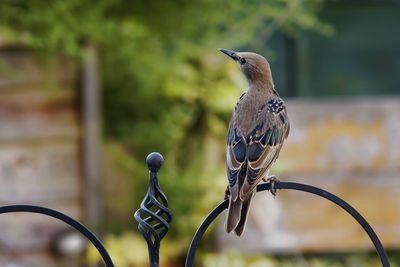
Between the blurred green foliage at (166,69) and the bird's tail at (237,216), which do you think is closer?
the bird's tail at (237,216)

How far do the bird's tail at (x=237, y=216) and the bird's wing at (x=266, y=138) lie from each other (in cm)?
10

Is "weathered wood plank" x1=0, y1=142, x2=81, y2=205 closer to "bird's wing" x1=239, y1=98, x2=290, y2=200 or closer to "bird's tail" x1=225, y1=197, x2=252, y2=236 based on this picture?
"bird's wing" x1=239, y1=98, x2=290, y2=200

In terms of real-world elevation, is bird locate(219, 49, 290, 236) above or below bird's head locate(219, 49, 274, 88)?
below

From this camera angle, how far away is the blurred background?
359 centimetres

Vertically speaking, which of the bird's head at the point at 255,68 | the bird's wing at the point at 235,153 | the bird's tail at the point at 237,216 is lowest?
the bird's tail at the point at 237,216

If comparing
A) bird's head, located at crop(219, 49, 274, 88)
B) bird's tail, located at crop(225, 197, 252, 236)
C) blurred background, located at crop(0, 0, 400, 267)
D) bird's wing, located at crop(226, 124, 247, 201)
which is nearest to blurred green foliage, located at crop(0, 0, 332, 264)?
blurred background, located at crop(0, 0, 400, 267)

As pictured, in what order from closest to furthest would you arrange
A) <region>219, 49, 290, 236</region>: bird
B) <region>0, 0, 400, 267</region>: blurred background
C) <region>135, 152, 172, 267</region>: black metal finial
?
<region>135, 152, 172, 267</region>: black metal finial → <region>219, 49, 290, 236</region>: bird → <region>0, 0, 400, 267</region>: blurred background

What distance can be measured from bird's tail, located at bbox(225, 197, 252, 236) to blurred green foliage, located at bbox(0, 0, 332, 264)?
2067 millimetres

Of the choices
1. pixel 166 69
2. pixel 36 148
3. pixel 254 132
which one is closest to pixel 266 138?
pixel 254 132

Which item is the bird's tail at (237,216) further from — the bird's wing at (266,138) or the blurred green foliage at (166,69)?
the blurred green foliage at (166,69)

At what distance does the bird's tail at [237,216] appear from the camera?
1.33m

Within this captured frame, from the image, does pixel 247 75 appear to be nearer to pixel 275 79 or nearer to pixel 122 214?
pixel 122 214

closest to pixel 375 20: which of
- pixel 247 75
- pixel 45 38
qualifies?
pixel 45 38

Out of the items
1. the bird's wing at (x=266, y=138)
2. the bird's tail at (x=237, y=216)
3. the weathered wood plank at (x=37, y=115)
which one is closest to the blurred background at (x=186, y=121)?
the weathered wood plank at (x=37, y=115)
